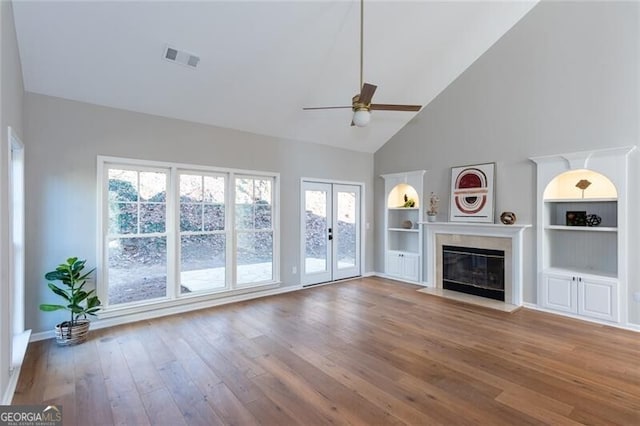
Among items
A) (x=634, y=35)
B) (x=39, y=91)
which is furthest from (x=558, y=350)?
(x=39, y=91)

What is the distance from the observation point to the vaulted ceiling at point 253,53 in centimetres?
328

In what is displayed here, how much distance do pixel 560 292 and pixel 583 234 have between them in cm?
90

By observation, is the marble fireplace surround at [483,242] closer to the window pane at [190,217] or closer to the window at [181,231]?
the window at [181,231]

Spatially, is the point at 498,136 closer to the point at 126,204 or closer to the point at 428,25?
the point at 428,25

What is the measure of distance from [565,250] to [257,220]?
16.0ft

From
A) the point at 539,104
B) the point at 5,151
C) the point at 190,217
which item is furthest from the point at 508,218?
the point at 5,151

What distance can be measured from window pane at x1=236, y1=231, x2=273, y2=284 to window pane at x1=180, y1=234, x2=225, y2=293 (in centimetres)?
31

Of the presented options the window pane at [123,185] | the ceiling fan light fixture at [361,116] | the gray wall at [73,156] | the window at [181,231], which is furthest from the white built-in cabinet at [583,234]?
the window pane at [123,185]

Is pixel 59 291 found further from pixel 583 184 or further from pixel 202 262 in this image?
pixel 583 184

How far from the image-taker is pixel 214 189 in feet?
16.5

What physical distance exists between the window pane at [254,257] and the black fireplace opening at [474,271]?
10.7 feet

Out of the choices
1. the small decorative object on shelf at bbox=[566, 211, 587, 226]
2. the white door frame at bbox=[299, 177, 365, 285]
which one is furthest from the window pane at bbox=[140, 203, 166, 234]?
the small decorative object on shelf at bbox=[566, 211, 587, 226]

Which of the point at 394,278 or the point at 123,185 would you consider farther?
the point at 394,278

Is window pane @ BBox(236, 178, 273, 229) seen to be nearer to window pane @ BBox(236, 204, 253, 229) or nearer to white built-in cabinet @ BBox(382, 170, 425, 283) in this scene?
window pane @ BBox(236, 204, 253, 229)
